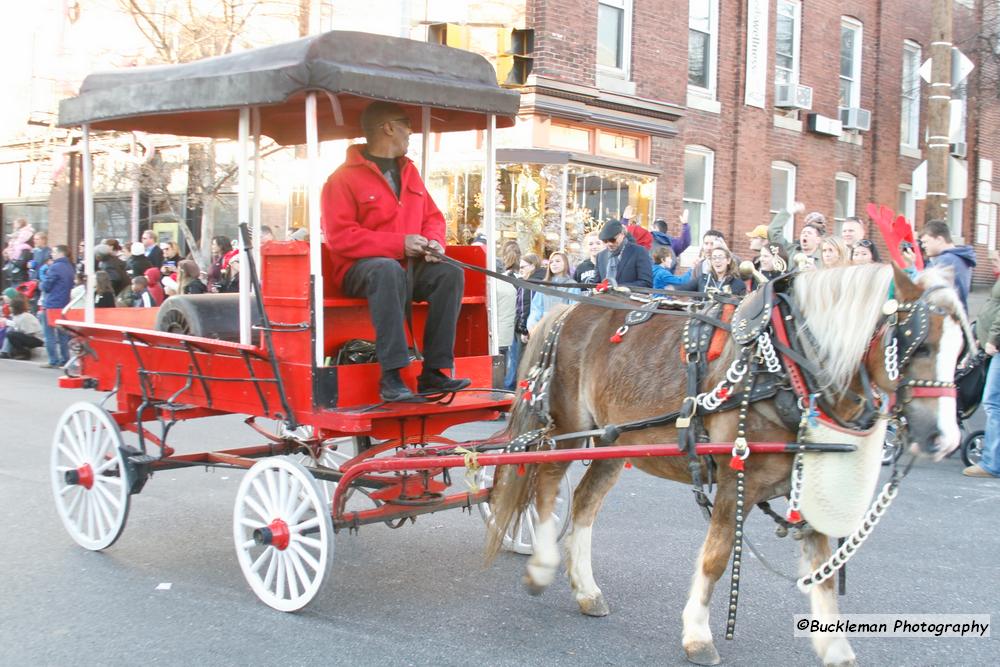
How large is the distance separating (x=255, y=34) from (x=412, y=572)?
1335 centimetres

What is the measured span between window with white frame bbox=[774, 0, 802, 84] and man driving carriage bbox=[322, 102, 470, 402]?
15.2 meters

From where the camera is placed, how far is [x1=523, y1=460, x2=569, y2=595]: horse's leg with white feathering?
5.04 metres

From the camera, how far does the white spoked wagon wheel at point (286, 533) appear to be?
4.66 meters

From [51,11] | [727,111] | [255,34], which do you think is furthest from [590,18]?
[51,11]

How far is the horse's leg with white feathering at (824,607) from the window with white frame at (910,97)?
19.8 metres

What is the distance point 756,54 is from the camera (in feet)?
60.0

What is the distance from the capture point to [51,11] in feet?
64.1

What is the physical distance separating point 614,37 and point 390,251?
12183 mm

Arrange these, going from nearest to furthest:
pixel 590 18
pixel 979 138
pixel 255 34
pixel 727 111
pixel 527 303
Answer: pixel 527 303
pixel 590 18
pixel 255 34
pixel 727 111
pixel 979 138

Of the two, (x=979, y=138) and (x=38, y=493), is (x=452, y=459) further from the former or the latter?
(x=979, y=138)

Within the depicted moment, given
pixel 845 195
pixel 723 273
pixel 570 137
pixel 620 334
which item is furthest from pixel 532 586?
pixel 845 195

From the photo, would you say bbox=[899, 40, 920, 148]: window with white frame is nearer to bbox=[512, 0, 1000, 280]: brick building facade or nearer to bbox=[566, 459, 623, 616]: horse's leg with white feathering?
bbox=[512, 0, 1000, 280]: brick building facade

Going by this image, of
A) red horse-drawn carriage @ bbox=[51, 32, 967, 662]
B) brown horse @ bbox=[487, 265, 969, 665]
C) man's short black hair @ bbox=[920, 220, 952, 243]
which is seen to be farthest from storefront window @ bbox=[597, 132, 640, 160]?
brown horse @ bbox=[487, 265, 969, 665]

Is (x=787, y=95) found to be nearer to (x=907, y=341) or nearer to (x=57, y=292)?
(x=57, y=292)
